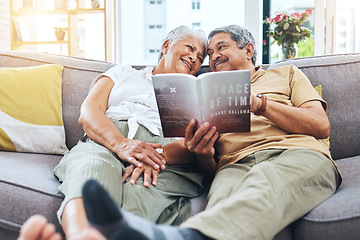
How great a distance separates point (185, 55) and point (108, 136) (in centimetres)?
63

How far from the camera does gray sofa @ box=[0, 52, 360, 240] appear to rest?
0.98 meters

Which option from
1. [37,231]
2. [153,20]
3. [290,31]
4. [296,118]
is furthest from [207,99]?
[153,20]

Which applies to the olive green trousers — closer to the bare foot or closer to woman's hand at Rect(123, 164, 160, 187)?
woman's hand at Rect(123, 164, 160, 187)

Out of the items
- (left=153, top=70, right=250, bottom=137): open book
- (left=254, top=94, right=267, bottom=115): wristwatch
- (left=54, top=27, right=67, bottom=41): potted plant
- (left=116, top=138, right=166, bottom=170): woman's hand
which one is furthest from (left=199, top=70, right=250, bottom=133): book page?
(left=54, top=27, right=67, bottom=41): potted plant

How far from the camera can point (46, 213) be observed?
112cm

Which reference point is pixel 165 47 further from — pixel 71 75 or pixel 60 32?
pixel 60 32

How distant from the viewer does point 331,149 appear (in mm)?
1625

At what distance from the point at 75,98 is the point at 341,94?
133 centimetres

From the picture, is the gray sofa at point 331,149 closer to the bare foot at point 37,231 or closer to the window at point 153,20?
the bare foot at point 37,231

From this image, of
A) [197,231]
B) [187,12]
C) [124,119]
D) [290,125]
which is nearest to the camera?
[197,231]

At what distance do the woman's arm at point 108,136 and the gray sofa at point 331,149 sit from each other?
22cm

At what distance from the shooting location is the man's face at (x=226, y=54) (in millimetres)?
1613

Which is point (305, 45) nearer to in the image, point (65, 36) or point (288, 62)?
point (288, 62)

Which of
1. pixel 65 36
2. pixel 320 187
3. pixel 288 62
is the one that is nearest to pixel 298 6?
pixel 288 62
